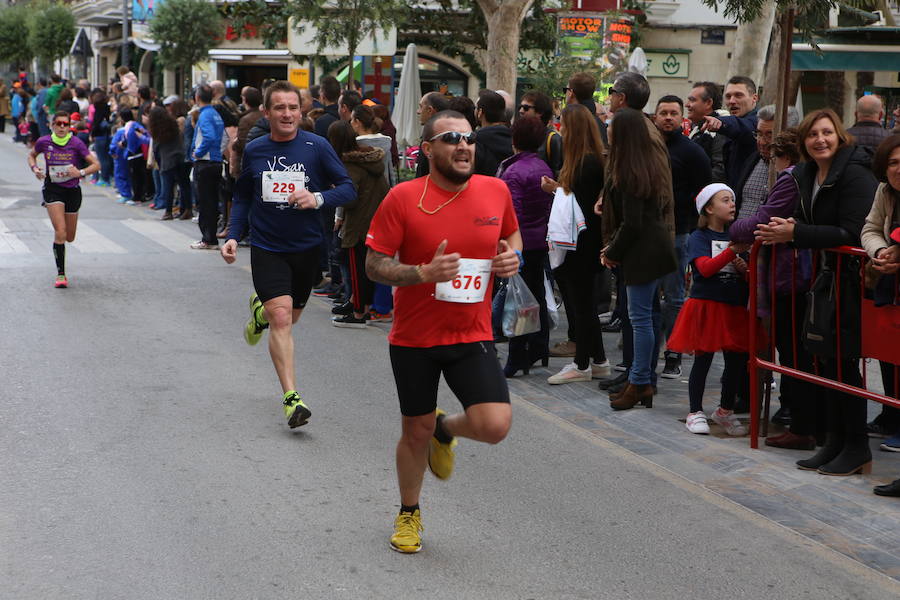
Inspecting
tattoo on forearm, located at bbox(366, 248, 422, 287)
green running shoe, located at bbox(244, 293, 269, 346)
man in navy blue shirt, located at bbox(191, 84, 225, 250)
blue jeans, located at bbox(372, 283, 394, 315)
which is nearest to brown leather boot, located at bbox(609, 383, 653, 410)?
green running shoe, located at bbox(244, 293, 269, 346)

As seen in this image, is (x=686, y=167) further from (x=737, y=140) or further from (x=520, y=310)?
(x=520, y=310)

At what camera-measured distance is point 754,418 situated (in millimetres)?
6844

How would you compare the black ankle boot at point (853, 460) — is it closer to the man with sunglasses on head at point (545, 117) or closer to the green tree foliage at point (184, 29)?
the man with sunglasses on head at point (545, 117)

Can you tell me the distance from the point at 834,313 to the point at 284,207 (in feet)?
10.7

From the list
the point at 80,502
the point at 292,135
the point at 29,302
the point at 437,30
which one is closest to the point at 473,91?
the point at 437,30

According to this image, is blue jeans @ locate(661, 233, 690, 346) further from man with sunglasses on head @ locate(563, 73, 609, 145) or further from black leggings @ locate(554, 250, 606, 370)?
man with sunglasses on head @ locate(563, 73, 609, 145)

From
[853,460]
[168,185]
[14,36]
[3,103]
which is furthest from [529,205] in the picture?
[14,36]

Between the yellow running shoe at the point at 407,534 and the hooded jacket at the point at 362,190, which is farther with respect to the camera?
the hooded jacket at the point at 362,190

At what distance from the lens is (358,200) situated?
34.4ft

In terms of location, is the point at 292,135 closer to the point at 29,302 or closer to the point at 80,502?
the point at 80,502

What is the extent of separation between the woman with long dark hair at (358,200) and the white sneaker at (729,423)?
13.5 feet

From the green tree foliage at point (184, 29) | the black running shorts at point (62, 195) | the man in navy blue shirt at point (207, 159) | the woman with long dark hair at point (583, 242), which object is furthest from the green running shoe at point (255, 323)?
the green tree foliage at point (184, 29)

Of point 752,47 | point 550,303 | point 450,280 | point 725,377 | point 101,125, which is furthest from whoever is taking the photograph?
point 101,125

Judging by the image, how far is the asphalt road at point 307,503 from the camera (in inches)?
186
